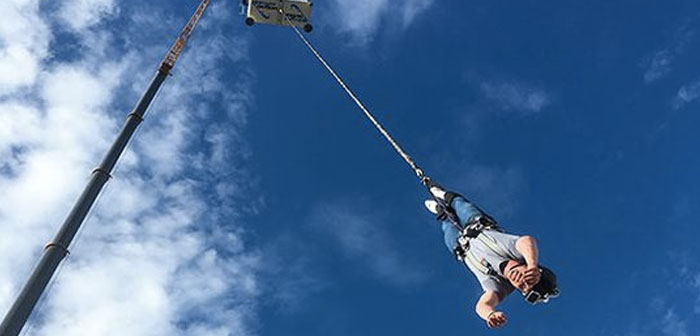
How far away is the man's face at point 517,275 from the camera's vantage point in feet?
29.1

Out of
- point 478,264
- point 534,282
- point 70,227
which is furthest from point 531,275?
point 70,227

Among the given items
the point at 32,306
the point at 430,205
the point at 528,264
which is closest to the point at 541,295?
the point at 528,264

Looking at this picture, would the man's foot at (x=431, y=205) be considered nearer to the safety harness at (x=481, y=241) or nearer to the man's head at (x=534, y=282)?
the safety harness at (x=481, y=241)

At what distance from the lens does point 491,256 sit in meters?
9.79

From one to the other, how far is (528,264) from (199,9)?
23.8 m

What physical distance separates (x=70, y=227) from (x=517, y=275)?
1069cm

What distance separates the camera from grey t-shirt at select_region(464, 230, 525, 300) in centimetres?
947

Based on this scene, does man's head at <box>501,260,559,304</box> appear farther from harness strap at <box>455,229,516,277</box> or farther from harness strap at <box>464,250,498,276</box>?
harness strap at <box>464,250,498,276</box>

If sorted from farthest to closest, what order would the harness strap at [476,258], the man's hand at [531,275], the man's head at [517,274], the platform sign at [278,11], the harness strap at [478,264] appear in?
the platform sign at [278,11] → the harness strap at [478,264] → the harness strap at [476,258] → the man's head at [517,274] → the man's hand at [531,275]

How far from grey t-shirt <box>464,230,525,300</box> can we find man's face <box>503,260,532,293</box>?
0.73 feet

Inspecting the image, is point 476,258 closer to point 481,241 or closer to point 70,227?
point 481,241

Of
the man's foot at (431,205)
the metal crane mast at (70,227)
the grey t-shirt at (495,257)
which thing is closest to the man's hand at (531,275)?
the grey t-shirt at (495,257)

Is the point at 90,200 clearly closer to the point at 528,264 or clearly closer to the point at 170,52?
the point at 170,52

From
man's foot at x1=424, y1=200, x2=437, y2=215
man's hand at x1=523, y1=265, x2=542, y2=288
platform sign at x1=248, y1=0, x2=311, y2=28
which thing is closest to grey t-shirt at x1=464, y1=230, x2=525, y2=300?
man's hand at x1=523, y1=265, x2=542, y2=288
